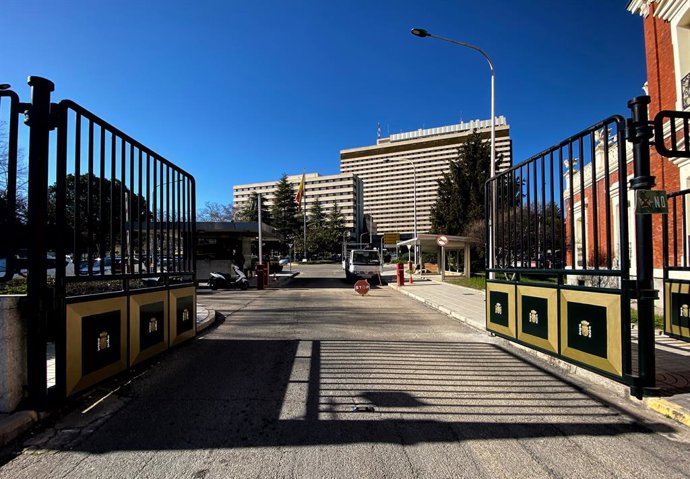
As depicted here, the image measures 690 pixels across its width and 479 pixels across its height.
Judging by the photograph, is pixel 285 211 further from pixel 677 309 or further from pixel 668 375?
pixel 668 375

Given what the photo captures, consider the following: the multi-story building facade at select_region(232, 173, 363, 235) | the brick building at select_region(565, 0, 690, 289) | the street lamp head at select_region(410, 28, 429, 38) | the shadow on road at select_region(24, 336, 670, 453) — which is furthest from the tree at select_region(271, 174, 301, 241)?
the shadow on road at select_region(24, 336, 670, 453)

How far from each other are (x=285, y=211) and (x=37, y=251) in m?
90.1

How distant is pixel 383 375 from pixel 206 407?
7.38 ft

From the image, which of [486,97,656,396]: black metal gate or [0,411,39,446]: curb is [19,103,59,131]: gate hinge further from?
[486,97,656,396]: black metal gate

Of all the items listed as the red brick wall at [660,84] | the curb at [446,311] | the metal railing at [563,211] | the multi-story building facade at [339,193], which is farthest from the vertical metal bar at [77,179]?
the multi-story building facade at [339,193]

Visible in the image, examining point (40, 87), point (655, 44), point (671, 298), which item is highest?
point (655, 44)

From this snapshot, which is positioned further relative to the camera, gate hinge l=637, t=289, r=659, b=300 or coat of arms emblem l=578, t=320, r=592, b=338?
coat of arms emblem l=578, t=320, r=592, b=338

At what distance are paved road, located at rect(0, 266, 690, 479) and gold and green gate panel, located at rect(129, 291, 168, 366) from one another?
286 mm

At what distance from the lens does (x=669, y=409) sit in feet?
13.9

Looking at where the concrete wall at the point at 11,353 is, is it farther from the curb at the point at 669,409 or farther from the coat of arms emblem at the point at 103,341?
the curb at the point at 669,409

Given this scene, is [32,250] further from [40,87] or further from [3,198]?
[40,87]

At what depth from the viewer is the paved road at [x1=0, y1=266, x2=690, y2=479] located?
3.24 meters

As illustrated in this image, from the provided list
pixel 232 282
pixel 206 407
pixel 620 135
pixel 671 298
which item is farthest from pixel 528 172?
pixel 232 282

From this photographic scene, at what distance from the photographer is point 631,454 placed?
3461 millimetres
